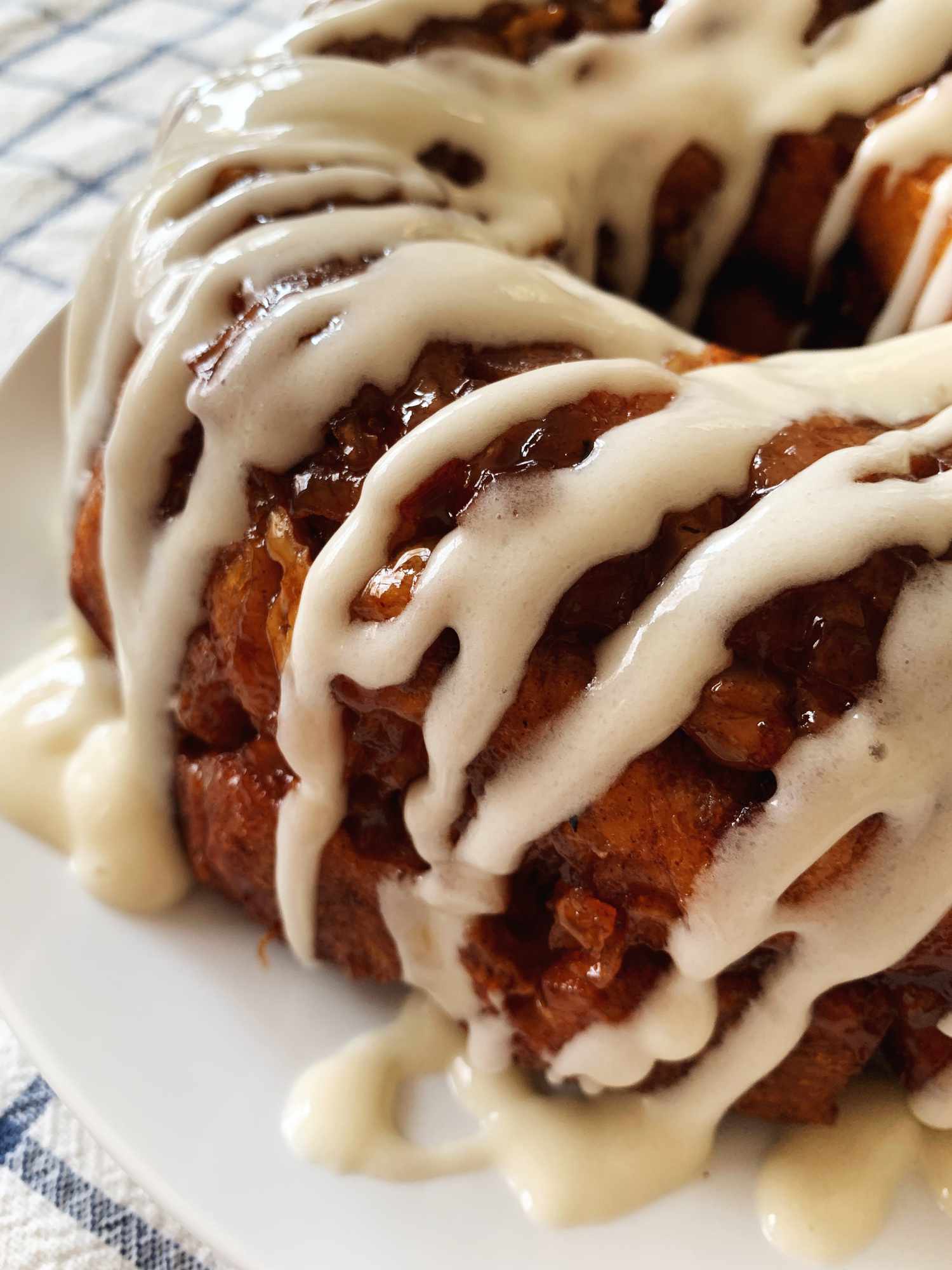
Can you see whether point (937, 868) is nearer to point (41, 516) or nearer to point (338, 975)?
point (338, 975)

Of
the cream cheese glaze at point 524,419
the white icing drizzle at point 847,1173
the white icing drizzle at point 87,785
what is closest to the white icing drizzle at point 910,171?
the cream cheese glaze at point 524,419

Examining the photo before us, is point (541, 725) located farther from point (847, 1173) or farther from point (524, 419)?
point (847, 1173)

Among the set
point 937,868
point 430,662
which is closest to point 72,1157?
point 430,662

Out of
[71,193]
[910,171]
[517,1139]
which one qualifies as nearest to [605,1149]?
[517,1139]

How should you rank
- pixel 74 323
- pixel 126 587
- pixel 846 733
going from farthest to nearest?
pixel 74 323 → pixel 126 587 → pixel 846 733

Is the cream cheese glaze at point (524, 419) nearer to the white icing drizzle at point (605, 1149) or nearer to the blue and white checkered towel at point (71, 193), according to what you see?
the white icing drizzle at point (605, 1149)

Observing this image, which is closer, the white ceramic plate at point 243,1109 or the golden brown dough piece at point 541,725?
the golden brown dough piece at point 541,725

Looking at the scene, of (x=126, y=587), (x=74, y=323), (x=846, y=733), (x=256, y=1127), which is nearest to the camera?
(x=846, y=733)
